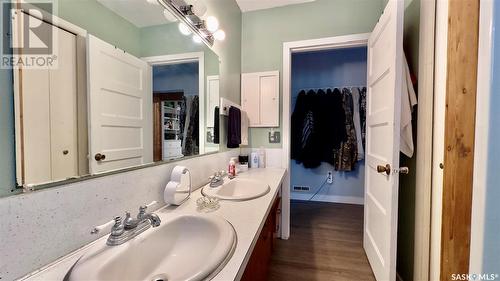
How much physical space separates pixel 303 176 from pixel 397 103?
86.6 inches

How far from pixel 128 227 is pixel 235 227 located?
35cm

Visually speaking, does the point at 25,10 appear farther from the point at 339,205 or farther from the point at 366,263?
the point at 339,205

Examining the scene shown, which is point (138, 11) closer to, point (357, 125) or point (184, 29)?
point (184, 29)

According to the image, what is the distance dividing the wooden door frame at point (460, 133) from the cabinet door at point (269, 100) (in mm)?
1283

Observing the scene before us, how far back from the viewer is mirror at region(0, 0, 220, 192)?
49cm

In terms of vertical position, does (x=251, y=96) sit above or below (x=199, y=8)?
below

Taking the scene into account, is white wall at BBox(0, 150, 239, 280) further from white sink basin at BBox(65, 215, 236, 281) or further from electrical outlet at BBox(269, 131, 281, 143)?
electrical outlet at BBox(269, 131, 281, 143)

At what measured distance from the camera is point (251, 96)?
81.1 inches

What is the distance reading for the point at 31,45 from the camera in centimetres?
50

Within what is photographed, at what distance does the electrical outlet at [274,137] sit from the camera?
2006 millimetres

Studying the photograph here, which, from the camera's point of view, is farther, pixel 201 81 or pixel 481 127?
pixel 201 81

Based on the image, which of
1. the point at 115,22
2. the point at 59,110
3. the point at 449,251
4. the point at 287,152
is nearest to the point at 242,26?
the point at 287,152

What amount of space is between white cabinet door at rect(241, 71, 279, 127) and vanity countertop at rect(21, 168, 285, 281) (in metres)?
0.87

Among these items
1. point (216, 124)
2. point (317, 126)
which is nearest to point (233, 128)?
point (216, 124)
